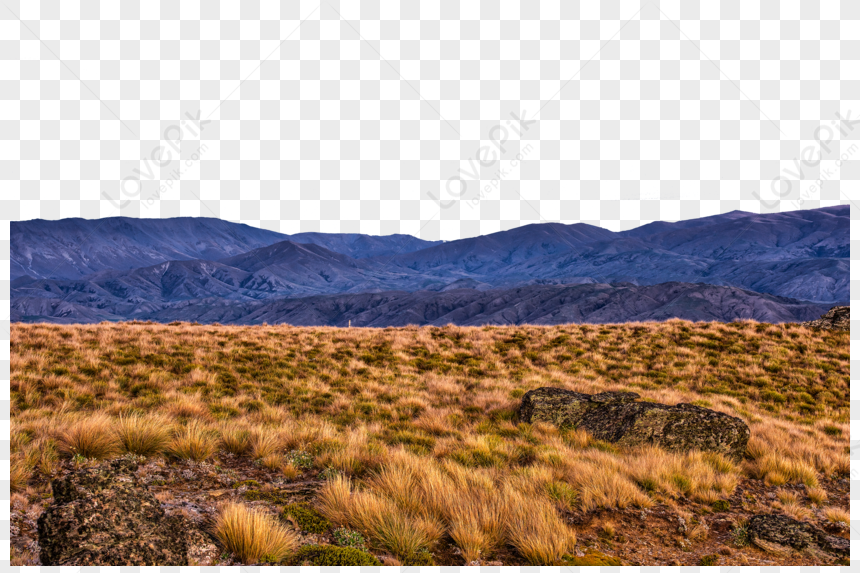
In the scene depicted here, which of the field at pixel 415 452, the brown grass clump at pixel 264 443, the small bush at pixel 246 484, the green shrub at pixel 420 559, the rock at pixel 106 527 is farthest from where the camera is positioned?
Result: the brown grass clump at pixel 264 443

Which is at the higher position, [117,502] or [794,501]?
[117,502]

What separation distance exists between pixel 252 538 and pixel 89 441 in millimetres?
3871

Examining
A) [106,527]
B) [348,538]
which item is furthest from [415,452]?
[106,527]

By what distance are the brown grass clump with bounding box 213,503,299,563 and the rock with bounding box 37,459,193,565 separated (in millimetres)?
384

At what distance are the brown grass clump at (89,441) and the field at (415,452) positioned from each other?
25 mm

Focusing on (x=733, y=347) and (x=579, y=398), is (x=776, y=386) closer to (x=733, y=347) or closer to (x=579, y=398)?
(x=733, y=347)

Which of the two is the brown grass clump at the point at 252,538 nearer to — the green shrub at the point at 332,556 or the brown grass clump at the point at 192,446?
the green shrub at the point at 332,556

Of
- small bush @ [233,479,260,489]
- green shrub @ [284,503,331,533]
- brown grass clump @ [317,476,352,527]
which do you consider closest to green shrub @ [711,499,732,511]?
brown grass clump @ [317,476,352,527]

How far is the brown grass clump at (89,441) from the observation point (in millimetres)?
6527

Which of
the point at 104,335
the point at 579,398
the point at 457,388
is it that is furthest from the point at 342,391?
the point at 104,335

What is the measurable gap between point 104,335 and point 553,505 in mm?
18687

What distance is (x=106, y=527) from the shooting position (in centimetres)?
425

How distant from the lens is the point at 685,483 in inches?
268

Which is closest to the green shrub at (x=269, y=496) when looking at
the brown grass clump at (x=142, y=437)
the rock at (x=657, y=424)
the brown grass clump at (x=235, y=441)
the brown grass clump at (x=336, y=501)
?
the brown grass clump at (x=336, y=501)
